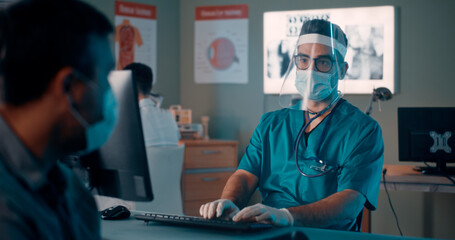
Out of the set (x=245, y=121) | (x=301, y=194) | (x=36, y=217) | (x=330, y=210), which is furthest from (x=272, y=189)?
(x=245, y=121)

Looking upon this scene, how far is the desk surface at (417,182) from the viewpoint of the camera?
9.14 ft

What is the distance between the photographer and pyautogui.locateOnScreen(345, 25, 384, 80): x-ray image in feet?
13.2

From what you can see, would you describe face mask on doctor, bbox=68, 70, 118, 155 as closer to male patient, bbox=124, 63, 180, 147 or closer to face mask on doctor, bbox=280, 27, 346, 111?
face mask on doctor, bbox=280, 27, 346, 111

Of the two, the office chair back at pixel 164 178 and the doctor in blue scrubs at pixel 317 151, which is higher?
the doctor in blue scrubs at pixel 317 151

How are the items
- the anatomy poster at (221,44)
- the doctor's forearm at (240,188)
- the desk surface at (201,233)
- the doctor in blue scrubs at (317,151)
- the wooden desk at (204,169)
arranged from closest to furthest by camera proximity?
the desk surface at (201,233) < the doctor in blue scrubs at (317,151) < the doctor's forearm at (240,188) < the wooden desk at (204,169) < the anatomy poster at (221,44)

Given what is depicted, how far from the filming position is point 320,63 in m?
1.83

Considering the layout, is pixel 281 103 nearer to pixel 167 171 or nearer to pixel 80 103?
pixel 167 171

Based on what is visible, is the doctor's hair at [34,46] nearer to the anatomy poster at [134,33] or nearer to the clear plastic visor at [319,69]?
the clear plastic visor at [319,69]

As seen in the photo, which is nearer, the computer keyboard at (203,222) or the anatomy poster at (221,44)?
the computer keyboard at (203,222)

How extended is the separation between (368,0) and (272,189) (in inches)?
113

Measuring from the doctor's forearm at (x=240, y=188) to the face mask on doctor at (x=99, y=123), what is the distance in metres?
0.89

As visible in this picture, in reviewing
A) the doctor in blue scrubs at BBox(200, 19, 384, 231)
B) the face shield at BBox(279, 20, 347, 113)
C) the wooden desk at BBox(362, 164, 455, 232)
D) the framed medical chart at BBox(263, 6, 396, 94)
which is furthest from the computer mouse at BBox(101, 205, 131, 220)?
the framed medical chart at BBox(263, 6, 396, 94)

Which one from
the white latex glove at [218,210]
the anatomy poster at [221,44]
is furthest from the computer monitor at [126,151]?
the anatomy poster at [221,44]

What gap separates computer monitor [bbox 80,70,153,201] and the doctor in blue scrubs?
381 millimetres
